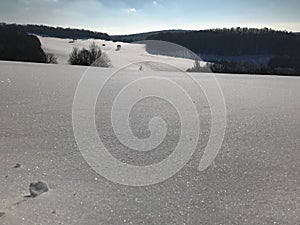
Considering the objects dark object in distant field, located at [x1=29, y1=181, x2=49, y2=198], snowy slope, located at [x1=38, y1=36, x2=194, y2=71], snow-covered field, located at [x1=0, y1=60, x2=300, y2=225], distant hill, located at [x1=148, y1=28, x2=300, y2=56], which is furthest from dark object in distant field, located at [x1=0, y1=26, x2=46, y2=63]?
distant hill, located at [x1=148, y1=28, x2=300, y2=56]

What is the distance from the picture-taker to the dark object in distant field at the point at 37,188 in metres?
1.22

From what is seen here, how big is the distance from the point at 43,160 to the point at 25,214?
0.47 metres

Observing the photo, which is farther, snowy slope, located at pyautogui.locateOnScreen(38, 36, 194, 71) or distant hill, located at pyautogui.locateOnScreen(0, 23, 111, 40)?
distant hill, located at pyautogui.locateOnScreen(0, 23, 111, 40)

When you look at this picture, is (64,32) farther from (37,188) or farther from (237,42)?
(37,188)

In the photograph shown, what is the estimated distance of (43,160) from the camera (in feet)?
5.04

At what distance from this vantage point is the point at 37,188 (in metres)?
1.27

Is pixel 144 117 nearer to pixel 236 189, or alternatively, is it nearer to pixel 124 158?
pixel 124 158

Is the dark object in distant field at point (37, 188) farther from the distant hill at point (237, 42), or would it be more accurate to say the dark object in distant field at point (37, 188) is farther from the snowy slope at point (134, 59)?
the distant hill at point (237, 42)

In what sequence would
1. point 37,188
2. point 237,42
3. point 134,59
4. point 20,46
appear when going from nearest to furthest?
point 37,188 → point 134,59 → point 20,46 → point 237,42

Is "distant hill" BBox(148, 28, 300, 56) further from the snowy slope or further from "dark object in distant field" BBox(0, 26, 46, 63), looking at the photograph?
"dark object in distant field" BBox(0, 26, 46, 63)

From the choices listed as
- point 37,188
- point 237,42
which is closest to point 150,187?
point 37,188

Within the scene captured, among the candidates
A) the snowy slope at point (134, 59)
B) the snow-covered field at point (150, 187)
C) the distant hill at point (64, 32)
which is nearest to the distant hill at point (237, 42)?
the distant hill at point (64, 32)

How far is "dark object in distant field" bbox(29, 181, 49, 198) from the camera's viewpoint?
1223 millimetres

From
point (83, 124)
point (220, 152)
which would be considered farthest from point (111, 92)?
point (220, 152)
